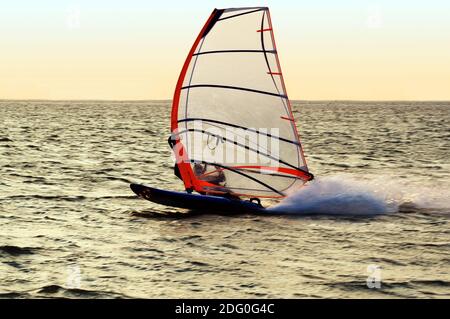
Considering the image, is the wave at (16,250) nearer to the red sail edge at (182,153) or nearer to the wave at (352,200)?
the red sail edge at (182,153)

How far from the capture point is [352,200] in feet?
55.6

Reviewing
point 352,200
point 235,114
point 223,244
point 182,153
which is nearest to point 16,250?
point 223,244

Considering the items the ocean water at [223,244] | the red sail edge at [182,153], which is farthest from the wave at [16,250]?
the red sail edge at [182,153]

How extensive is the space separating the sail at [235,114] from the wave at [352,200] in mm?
517

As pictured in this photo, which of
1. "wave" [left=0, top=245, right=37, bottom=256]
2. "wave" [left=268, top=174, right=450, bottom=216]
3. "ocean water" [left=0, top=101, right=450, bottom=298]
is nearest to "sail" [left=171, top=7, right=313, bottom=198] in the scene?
"wave" [left=268, top=174, right=450, bottom=216]

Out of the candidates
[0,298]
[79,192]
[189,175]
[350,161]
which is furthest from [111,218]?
[350,161]

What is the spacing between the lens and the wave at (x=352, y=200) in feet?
53.7

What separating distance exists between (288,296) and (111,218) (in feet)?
22.1

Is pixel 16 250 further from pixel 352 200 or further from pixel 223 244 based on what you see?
pixel 352 200

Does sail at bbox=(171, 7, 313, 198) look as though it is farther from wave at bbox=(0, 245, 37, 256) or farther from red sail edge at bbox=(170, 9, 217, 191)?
wave at bbox=(0, 245, 37, 256)

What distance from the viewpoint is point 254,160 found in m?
16.3

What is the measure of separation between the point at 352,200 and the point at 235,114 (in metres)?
3.82

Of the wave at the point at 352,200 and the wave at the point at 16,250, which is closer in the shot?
the wave at the point at 16,250
